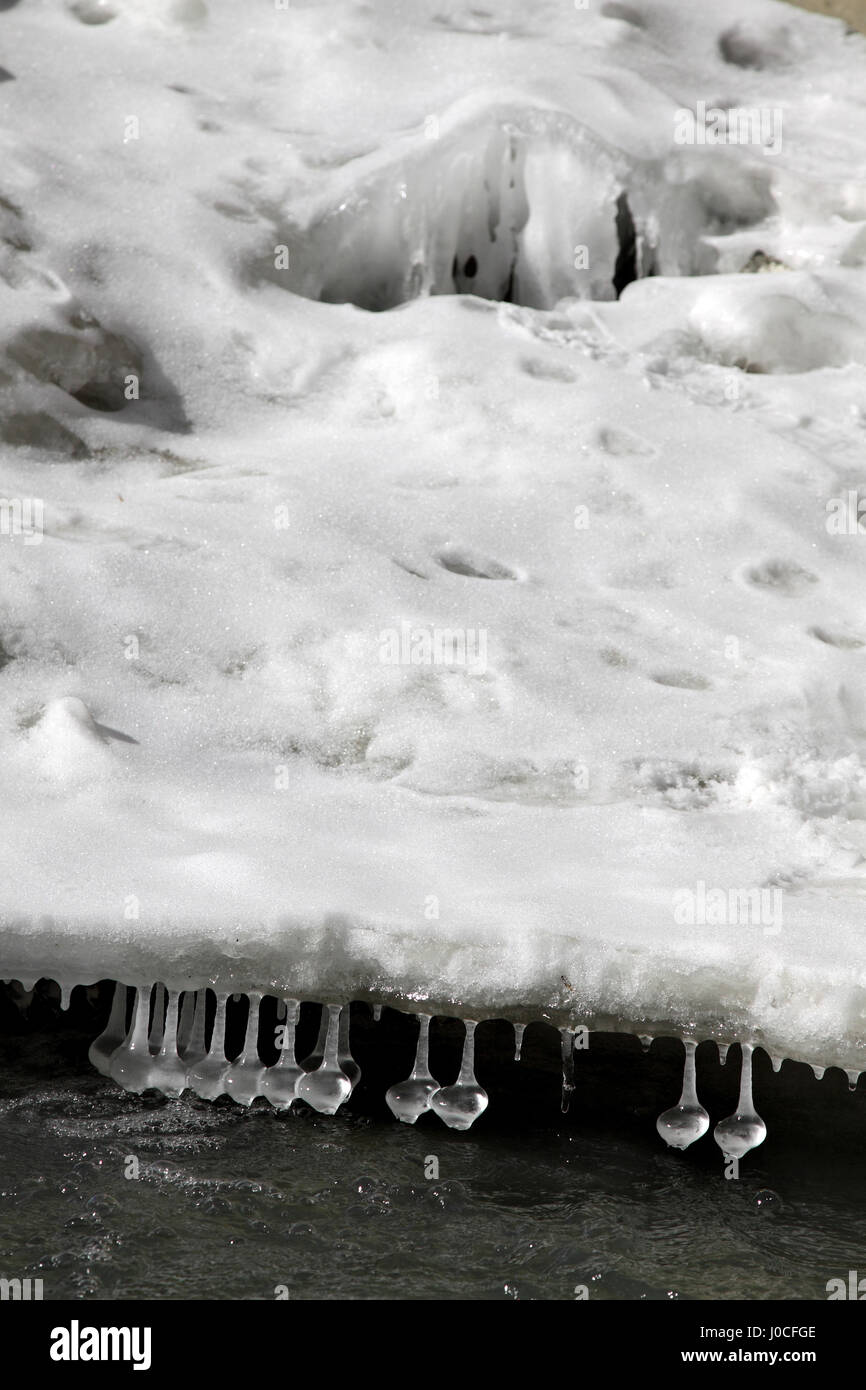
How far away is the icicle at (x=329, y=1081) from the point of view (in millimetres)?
2701

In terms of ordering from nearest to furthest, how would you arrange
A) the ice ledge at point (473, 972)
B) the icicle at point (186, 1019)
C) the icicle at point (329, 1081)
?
the ice ledge at point (473, 972) → the icicle at point (329, 1081) → the icicle at point (186, 1019)

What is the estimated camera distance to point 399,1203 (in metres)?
2.60

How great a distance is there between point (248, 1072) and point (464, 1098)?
43cm

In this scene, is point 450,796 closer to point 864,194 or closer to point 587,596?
point 587,596

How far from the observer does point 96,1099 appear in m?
2.86

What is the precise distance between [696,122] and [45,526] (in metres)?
3.48

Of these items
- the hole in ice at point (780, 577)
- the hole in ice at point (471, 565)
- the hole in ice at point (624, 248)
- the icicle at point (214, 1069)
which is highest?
the hole in ice at point (624, 248)

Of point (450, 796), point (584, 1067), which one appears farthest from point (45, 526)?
point (584, 1067)

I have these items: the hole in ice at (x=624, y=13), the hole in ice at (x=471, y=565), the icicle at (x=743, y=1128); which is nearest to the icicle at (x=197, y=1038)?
the icicle at (x=743, y=1128)

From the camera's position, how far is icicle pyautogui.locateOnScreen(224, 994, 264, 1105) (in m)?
2.72

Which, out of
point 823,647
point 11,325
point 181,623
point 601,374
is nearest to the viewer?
point 181,623

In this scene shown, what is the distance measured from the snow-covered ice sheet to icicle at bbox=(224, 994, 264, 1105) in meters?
0.17

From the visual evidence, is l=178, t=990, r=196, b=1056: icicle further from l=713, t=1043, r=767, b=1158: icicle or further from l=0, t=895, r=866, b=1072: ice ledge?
l=713, t=1043, r=767, b=1158: icicle

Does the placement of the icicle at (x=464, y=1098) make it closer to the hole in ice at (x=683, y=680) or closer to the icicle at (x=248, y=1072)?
the icicle at (x=248, y=1072)
